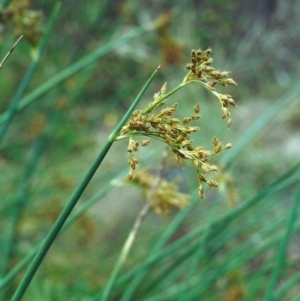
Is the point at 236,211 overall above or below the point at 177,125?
above

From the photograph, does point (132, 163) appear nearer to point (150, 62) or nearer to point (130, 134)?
point (130, 134)

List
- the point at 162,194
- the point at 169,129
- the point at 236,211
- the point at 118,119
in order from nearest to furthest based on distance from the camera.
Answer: the point at 169,129, the point at 162,194, the point at 236,211, the point at 118,119

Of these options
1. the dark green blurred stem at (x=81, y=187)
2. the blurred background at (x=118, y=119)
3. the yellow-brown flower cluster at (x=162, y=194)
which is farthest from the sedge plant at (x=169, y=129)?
the blurred background at (x=118, y=119)

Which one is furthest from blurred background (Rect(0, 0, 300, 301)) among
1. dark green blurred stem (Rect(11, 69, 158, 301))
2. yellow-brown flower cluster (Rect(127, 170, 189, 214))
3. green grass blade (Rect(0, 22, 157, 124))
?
dark green blurred stem (Rect(11, 69, 158, 301))

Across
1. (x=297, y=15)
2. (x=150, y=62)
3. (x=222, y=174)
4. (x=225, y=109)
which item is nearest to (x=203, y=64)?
(x=225, y=109)

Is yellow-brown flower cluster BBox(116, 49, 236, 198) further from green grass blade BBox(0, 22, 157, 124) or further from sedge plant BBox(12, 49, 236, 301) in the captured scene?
green grass blade BBox(0, 22, 157, 124)

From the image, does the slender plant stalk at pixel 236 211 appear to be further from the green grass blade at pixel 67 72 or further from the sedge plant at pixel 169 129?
the sedge plant at pixel 169 129

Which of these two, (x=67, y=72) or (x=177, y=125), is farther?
(x=67, y=72)

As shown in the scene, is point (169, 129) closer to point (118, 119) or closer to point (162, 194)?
point (162, 194)

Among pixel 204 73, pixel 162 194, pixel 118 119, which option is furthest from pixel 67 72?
pixel 118 119
